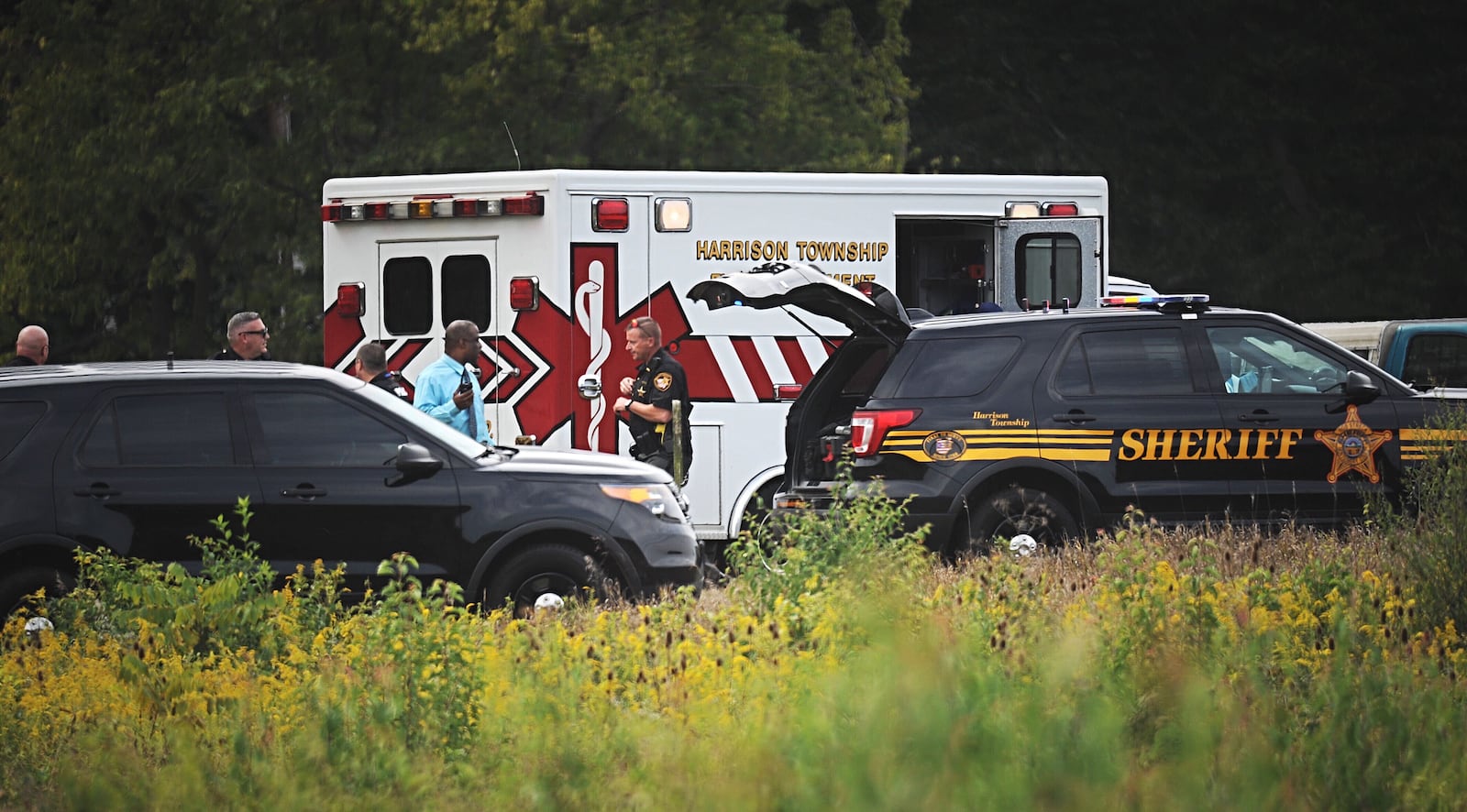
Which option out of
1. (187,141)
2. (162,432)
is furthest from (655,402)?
(187,141)

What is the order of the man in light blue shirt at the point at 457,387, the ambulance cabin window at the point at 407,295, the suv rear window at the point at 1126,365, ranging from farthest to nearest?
the ambulance cabin window at the point at 407,295 → the man in light blue shirt at the point at 457,387 → the suv rear window at the point at 1126,365

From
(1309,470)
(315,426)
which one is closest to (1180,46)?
(1309,470)

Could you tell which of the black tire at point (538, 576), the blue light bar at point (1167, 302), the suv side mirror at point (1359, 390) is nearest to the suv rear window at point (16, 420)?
the black tire at point (538, 576)

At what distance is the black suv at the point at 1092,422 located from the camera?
9.68 m

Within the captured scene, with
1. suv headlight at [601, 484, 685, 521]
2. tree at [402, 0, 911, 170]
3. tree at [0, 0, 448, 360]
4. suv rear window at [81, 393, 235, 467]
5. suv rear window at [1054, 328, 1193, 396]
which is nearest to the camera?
suv rear window at [81, 393, 235, 467]

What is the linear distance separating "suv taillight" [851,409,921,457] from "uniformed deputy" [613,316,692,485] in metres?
1.58

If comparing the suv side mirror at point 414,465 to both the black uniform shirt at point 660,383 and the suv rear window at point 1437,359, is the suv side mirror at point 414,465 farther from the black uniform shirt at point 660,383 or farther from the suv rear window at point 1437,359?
the suv rear window at point 1437,359

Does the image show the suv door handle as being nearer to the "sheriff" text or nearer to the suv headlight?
the suv headlight

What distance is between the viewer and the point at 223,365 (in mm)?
8836

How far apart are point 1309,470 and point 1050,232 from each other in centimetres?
284

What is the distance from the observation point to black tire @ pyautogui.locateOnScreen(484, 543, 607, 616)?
342 inches

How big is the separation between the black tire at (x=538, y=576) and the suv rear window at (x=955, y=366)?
204 cm

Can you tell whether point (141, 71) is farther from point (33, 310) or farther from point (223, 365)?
point (223, 365)

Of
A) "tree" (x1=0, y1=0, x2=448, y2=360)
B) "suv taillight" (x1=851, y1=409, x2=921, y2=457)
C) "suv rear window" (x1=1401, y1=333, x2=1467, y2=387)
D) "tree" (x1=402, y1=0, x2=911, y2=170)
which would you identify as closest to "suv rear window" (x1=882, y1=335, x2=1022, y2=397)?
"suv taillight" (x1=851, y1=409, x2=921, y2=457)
